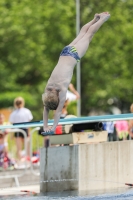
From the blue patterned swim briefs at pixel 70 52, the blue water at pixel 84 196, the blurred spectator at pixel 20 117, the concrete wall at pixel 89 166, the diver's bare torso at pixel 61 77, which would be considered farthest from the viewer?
the blurred spectator at pixel 20 117

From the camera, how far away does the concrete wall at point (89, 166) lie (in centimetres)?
1574

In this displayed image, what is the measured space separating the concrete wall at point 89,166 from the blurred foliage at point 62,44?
1113 inches

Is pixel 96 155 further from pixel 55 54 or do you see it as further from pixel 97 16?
pixel 55 54

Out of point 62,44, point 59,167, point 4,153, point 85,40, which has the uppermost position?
point 62,44

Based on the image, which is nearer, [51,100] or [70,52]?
[51,100]

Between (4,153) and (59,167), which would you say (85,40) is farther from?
(4,153)

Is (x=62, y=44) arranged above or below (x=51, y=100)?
above

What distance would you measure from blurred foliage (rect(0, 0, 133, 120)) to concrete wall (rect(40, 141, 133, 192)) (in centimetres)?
2828

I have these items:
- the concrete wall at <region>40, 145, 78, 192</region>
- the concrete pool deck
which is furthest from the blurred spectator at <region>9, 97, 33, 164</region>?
the concrete wall at <region>40, 145, 78, 192</region>

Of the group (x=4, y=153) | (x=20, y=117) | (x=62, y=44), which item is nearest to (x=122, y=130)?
(x=20, y=117)

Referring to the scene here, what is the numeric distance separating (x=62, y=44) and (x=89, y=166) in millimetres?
32061

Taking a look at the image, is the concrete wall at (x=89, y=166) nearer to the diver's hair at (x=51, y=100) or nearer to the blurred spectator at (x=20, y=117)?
the diver's hair at (x=51, y=100)

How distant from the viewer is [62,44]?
4756 centimetres

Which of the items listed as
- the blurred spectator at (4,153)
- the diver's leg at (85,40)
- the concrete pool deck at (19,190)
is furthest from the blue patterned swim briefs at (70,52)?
the blurred spectator at (4,153)
